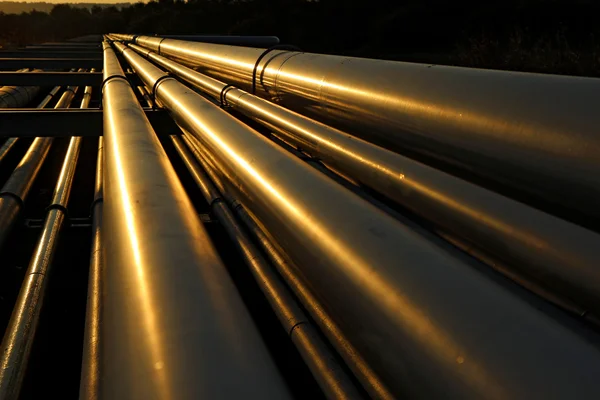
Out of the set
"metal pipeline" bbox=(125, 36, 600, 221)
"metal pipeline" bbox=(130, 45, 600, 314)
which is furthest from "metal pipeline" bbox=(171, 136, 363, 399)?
"metal pipeline" bbox=(125, 36, 600, 221)

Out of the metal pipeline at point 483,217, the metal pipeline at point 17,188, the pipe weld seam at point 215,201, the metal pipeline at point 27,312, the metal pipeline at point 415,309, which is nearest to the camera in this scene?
the metal pipeline at point 415,309

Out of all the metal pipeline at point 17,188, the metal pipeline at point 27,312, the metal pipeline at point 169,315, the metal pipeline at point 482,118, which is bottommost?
the metal pipeline at point 17,188

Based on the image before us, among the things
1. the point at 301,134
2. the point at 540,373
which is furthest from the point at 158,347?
the point at 301,134

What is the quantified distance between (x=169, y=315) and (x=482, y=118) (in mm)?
A: 984

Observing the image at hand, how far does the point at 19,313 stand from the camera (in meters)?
1.89

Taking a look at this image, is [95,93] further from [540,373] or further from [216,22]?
[216,22]

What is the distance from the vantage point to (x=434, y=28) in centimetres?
1623

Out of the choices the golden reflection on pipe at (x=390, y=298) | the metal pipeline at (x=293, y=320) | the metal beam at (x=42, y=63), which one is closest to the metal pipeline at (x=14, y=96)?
the metal beam at (x=42, y=63)

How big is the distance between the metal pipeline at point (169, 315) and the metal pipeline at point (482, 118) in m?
0.78

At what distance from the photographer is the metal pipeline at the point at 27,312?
5.01 ft

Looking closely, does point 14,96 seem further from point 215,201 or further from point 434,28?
point 434,28

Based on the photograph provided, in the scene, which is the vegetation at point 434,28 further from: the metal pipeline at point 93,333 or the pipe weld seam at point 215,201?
the metal pipeline at point 93,333

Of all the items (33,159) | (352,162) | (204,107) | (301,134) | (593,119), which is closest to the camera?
(593,119)

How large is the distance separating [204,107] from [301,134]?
2.15 feet
